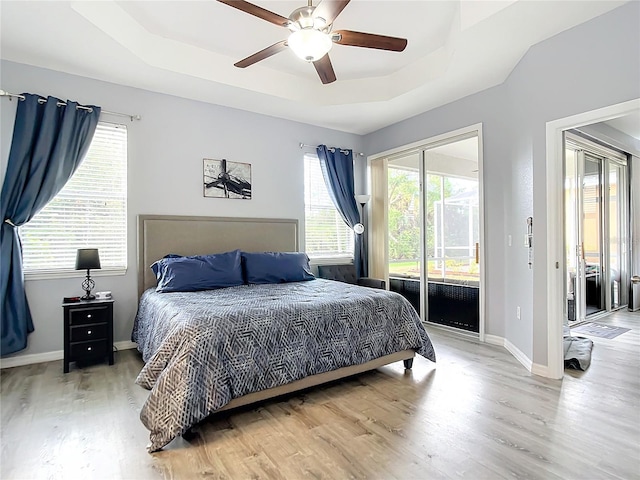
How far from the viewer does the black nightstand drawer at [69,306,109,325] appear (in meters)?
3.20

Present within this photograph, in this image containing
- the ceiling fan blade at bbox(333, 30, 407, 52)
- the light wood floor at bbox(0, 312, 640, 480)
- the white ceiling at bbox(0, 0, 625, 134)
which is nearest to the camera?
the light wood floor at bbox(0, 312, 640, 480)

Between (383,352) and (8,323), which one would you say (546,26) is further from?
(8,323)

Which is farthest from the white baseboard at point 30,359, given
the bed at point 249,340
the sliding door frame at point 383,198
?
the sliding door frame at point 383,198

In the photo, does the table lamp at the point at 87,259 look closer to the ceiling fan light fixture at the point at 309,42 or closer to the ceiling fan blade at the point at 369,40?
the ceiling fan light fixture at the point at 309,42

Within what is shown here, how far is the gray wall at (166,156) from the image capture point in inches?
135

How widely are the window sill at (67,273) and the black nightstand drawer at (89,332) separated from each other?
2.04 feet

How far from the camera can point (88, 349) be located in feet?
10.7

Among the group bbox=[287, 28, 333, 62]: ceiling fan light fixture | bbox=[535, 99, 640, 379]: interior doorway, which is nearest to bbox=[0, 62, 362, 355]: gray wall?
bbox=[287, 28, 333, 62]: ceiling fan light fixture

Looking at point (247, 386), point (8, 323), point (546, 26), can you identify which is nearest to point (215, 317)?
point (247, 386)

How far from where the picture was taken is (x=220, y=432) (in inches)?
86.0

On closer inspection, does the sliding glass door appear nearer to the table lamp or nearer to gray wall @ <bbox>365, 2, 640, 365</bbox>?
gray wall @ <bbox>365, 2, 640, 365</bbox>

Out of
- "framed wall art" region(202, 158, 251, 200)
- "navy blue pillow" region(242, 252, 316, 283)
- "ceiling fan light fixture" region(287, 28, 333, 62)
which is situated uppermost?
"ceiling fan light fixture" region(287, 28, 333, 62)

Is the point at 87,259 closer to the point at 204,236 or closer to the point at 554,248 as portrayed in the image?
the point at 204,236

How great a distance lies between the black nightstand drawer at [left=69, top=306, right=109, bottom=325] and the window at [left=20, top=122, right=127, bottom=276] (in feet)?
1.84
